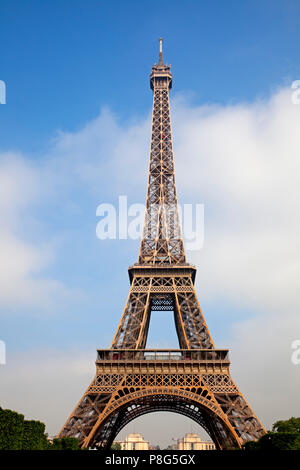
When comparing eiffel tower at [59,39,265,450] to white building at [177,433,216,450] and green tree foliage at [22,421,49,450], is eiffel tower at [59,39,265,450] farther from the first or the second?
white building at [177,433,216,450]

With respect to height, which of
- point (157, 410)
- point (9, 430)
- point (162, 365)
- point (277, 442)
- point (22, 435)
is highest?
point (162, 365)

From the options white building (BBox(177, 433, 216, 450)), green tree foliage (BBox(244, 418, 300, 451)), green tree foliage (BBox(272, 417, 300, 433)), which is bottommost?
green tree foliage (BBox(244, 418, 300, 451))

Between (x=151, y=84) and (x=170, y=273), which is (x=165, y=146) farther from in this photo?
(x=170, y=273)

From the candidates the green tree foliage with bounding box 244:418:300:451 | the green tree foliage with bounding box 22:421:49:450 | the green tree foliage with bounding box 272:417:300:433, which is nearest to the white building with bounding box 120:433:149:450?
the green tree foliage with bounding box 272:417:300:433

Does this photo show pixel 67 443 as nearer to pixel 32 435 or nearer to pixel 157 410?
pixel 32 435

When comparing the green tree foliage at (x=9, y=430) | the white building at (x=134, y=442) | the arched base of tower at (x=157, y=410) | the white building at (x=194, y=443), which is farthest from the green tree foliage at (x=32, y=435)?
the white building at (x=134, y=442)

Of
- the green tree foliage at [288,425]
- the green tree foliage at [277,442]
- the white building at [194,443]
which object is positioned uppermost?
the white building at [194,443]

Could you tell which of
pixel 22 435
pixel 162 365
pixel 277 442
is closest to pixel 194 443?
pixel 162 365

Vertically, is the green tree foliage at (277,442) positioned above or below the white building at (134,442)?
below

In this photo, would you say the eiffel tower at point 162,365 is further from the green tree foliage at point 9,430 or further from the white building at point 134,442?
the white building at point 134,442
